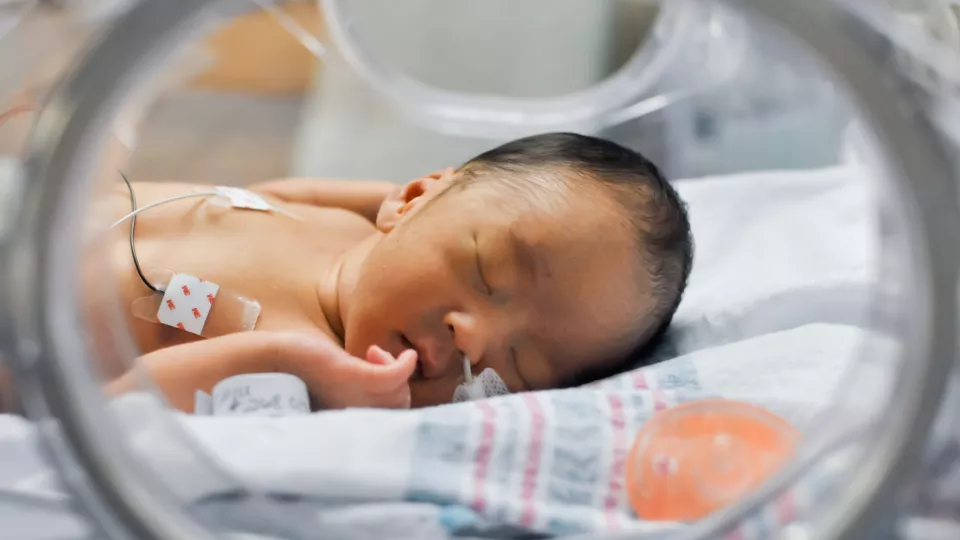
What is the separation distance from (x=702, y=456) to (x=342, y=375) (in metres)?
0.33

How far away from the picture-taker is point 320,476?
617 millimetres

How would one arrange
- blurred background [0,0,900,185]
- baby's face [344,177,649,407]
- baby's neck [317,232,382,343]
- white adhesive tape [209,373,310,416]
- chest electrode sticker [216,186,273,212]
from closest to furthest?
white adhesive tape [209,373,310,416] → baby's face [344,177,649,407] → baby's neck [317,232,382,343] → chest electrode sticker [216,186,273,212] → blurred background [0,0,900,185]

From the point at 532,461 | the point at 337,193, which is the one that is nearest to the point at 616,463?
the point at 532,461

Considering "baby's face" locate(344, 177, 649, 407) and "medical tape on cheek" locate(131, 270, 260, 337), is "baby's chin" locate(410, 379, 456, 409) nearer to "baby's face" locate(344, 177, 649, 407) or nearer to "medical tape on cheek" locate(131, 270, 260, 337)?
"baby's face" locate(344, 177, 649, 407)

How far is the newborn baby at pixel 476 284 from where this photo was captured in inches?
31.5

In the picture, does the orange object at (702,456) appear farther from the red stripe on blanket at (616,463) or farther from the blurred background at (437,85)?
the blurred background at (437,85)

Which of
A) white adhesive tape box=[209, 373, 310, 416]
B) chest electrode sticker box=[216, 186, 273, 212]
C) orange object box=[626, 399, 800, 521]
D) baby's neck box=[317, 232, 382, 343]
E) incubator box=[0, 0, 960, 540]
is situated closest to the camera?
incubator box=[0, 0, 960, 540]

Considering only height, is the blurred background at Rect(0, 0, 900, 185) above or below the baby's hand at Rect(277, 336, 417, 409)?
above

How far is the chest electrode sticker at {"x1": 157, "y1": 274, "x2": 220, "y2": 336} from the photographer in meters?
0.86

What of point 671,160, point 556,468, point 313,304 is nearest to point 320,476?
point 556,468

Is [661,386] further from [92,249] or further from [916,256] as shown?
[92,249]

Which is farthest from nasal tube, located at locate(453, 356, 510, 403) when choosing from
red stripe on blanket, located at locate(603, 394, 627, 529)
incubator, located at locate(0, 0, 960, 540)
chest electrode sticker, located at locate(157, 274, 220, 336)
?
chest electrode sticker, located at locate(157, 274, 220, 336)

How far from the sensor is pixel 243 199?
1049 millimetres

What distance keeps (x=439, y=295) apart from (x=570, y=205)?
16 centimetres
